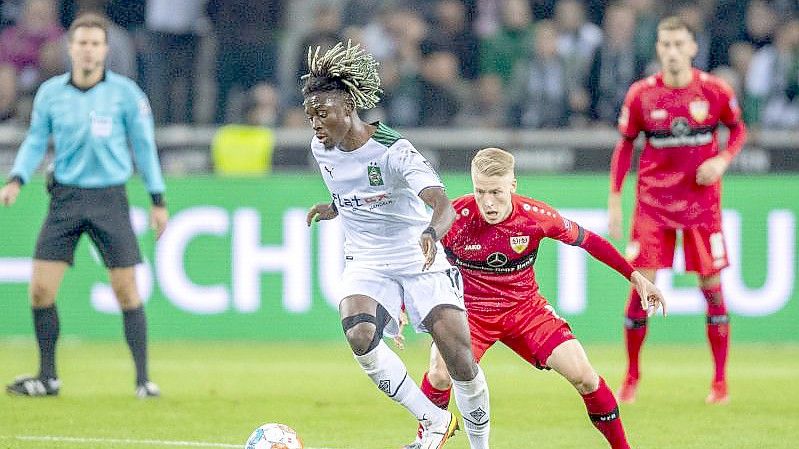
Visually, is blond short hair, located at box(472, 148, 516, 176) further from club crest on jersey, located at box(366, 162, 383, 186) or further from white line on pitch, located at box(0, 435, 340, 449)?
white line on pitch, located at box(0, 435, 340, 449)

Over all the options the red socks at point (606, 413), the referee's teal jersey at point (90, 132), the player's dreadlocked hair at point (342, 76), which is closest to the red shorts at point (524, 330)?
the red socks at point (606, 413)

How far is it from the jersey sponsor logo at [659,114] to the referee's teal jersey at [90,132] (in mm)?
3276

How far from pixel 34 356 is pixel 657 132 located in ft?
17.9

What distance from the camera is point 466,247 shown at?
7.38 meters

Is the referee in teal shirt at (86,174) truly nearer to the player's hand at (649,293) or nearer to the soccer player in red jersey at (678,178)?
the soccer player in red jersey at (678,178)

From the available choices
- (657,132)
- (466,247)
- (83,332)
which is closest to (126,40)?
(83,332)

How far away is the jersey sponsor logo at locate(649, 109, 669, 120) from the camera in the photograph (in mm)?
9789

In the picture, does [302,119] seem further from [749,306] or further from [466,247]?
[466,247]

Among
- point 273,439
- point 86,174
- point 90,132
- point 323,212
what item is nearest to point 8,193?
point 86,174

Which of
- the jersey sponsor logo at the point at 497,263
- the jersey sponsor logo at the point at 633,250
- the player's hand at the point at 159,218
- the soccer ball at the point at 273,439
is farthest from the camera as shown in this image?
the jersey sponsor logo at the point at 633,250

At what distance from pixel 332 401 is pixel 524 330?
2.66 metres

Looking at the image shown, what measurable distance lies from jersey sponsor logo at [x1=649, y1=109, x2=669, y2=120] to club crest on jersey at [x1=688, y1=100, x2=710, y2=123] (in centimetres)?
16

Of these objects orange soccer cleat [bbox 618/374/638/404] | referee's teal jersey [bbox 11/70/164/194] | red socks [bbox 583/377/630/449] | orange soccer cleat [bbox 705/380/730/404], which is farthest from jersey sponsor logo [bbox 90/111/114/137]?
orange soccer cleat [bbox 705/380/730/404]

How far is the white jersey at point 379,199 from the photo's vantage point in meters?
6.98
